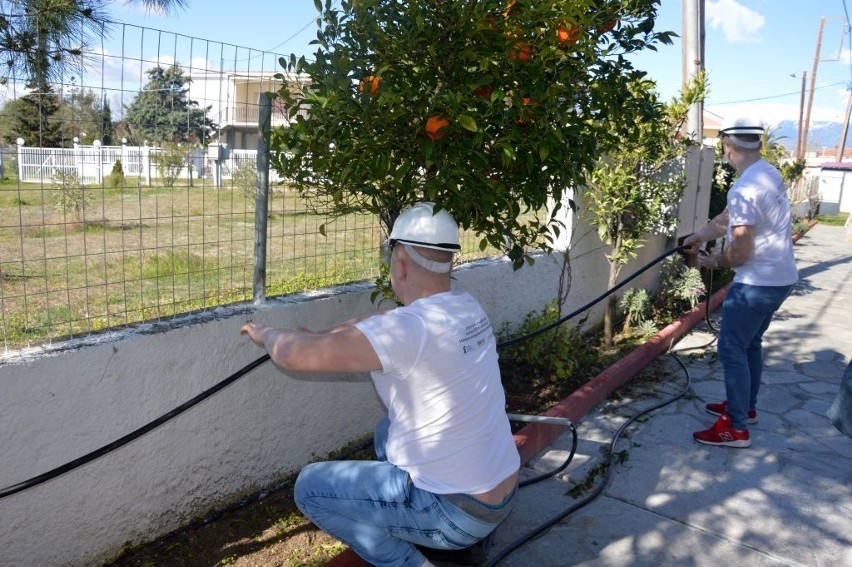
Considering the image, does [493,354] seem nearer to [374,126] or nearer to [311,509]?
[311,509]

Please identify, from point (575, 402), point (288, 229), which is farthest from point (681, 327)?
point (288, 229)

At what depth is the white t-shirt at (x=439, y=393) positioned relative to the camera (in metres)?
2.26

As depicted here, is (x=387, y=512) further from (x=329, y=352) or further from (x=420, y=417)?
(x=329, y=352)

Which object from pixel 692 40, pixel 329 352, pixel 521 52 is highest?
pixel 692 40

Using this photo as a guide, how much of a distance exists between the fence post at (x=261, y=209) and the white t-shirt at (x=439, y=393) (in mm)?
1311

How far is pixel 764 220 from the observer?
4.33 metres

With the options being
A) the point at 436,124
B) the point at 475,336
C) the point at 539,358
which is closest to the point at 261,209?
the point at 436,124

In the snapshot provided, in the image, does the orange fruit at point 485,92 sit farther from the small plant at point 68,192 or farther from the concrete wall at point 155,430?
the small plant at point 68,192

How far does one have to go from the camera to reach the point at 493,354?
101 inches

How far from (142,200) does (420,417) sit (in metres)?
1.76

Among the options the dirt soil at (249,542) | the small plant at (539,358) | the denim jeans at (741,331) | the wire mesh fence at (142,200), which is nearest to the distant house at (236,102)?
the wire mesh fence at (142,200)

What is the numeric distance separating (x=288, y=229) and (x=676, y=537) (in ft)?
9.01

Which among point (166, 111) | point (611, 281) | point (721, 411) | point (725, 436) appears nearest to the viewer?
point (166, 111)

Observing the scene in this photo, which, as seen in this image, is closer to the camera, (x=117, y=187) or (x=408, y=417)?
(x=408, y=417)
